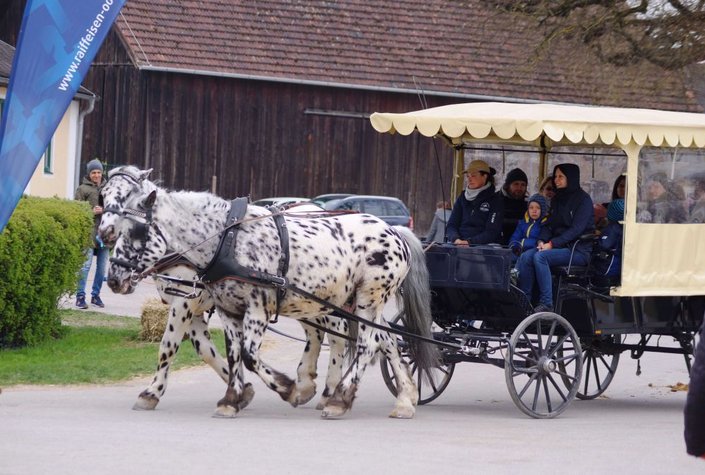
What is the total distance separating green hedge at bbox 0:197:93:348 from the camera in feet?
43.7

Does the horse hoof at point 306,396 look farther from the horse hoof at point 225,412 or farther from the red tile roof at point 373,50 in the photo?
the red tile roof at point 373,50

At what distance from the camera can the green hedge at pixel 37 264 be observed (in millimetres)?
13305

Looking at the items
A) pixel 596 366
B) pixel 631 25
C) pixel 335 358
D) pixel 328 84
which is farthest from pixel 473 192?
pixel 328 84

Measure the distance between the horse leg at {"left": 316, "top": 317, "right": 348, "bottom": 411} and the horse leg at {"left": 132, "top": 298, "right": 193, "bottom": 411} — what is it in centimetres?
123

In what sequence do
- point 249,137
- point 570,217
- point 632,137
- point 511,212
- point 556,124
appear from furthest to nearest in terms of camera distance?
point 249,137 < point 511,212 < point 570,217 < point 632,137 < point 556,124

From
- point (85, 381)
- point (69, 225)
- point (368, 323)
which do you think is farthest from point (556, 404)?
point (69, 225)

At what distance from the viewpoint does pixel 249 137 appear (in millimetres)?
38375

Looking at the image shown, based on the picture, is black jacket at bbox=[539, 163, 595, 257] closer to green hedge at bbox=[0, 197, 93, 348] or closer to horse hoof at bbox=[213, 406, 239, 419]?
horse hoof at bbox=[213, 406, 239, 419]

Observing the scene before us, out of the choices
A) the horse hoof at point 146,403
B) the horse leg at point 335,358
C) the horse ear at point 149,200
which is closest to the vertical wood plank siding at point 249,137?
the horse leg at point 335,358

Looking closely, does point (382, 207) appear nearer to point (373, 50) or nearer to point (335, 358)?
point (373, 50)

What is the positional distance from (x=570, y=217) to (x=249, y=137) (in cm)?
2758

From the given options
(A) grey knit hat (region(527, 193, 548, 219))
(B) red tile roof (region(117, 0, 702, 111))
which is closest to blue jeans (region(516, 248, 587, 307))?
(A) grey knit hat (region(527, 193, 548, 219))

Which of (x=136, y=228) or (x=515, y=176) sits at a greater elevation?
(x=515, y=176)

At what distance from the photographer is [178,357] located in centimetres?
1413
